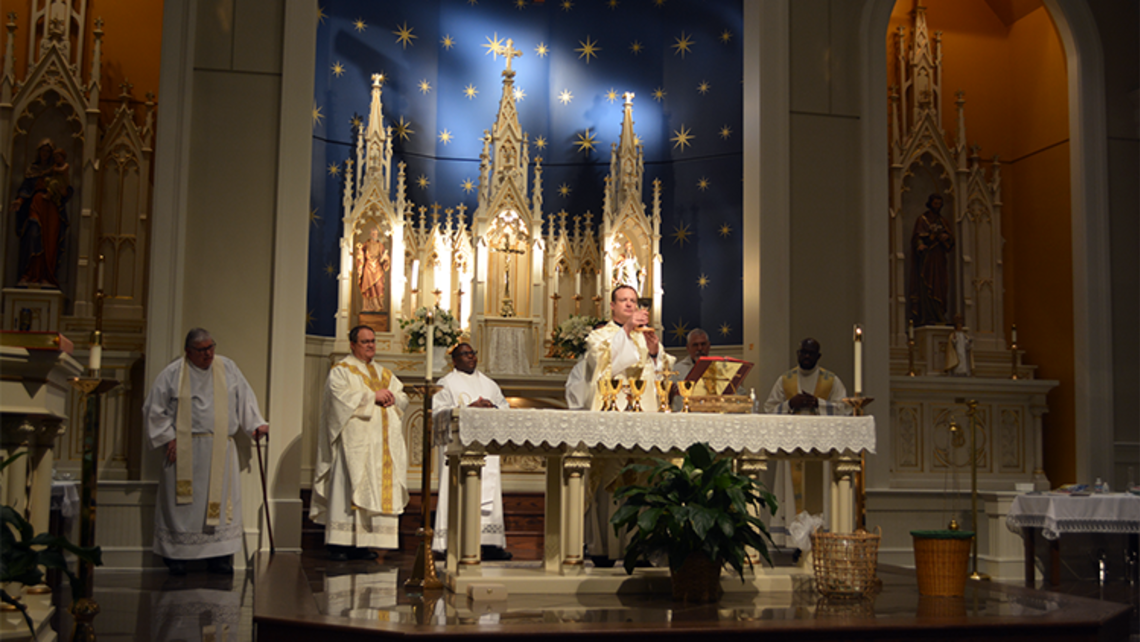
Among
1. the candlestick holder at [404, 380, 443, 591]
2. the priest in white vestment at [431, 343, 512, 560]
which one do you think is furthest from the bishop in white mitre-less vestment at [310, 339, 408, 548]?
the candlestick holder at [404, 380, 443, 591]

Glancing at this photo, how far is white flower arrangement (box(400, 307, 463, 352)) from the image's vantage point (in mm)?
10125

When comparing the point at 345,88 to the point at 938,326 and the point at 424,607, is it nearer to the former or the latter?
the point at 938,326

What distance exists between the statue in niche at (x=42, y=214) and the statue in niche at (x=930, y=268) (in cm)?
781

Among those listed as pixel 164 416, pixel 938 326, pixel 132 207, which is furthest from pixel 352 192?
pixel 938 326

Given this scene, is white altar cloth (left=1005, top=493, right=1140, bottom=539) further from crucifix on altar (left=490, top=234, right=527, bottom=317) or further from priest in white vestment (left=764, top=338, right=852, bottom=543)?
crucifix on altar (left=490, top=234, right=527, bottom=317)

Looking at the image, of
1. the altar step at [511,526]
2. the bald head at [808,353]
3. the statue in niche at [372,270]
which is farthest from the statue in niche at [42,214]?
the bald head at [808,353]

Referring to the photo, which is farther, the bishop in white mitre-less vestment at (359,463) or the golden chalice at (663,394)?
the bishop in white mitre-less vestment at (359,463)

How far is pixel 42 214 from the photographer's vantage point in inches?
366

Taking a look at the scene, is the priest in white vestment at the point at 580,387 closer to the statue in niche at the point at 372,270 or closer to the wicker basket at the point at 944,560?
the wicker basket at the point at 944,560

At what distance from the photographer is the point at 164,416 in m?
7.71

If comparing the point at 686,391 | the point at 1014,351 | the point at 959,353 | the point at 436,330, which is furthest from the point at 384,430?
the point at 1014,351

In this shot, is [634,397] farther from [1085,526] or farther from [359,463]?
[1085,526]

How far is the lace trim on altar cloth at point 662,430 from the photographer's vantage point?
5.54 m

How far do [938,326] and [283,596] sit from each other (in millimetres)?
7169
